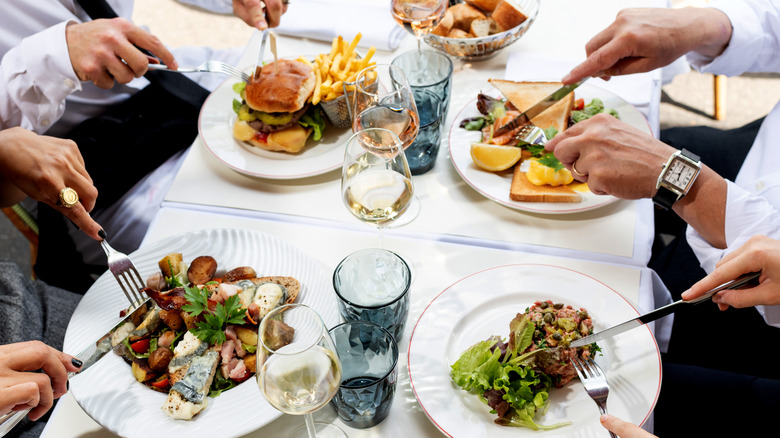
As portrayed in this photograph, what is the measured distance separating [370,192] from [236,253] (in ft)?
1.19

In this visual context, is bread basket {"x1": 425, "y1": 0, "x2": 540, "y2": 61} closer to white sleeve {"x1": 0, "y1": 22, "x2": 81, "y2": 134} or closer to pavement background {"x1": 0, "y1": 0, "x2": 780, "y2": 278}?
white sleeve {"x1": 0, "y1": 22, "x2": 81, "y2": 134}

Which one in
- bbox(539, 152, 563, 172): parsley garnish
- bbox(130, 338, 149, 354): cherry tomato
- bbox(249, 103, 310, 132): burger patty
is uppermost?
bbox(539, 152, 563, 172): parsley garnish

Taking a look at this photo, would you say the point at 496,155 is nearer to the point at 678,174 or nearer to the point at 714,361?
the point at 678,174

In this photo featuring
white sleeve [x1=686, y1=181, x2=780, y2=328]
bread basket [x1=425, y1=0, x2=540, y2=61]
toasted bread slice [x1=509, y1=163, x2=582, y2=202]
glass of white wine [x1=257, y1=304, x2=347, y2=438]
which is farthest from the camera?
bread basket [x1=425, y1=0, x2=540, y2=61]

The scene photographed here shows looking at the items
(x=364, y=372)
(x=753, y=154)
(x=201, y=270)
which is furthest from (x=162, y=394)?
(x=753, y=154)

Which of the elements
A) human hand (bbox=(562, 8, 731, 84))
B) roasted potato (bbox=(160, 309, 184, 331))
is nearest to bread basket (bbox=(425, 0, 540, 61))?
human hand (bbox=(562, 8, 731, 84))

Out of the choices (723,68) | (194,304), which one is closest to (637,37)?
(723,68)

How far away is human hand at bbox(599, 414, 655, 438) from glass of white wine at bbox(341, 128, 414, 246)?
556mm

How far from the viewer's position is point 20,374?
1047 mm

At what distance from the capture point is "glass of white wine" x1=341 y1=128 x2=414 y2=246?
125cm

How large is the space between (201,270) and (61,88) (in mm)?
808

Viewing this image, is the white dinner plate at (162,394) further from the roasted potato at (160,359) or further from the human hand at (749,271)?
the human hand at (749,271)

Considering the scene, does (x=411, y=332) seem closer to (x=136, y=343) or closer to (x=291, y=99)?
(x=136, y=343)

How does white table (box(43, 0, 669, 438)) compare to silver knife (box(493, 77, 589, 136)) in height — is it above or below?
below
